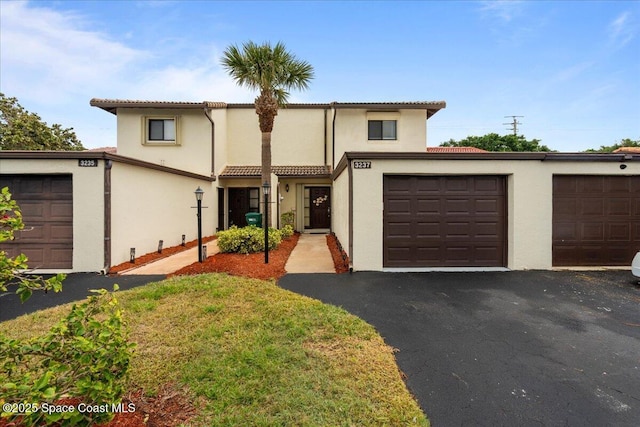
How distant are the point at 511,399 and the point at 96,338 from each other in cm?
358

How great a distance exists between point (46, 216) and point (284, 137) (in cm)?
1064

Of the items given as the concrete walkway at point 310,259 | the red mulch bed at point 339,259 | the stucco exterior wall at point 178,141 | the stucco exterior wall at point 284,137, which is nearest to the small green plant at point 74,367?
the concrete walkway at point 310,259

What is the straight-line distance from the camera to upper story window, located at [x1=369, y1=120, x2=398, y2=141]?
45.4 ft

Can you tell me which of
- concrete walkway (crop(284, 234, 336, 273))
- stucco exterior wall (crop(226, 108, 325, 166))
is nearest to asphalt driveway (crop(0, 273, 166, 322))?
concrete walkway (crop(284, 234, 336, 273))

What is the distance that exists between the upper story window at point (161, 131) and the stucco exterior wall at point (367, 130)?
313 inches

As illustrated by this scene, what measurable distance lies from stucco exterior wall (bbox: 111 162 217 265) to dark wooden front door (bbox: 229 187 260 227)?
292 centimetres

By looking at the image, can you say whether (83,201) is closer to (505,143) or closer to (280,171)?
(280,171)

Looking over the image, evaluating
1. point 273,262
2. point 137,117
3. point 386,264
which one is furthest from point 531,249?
point 137,117

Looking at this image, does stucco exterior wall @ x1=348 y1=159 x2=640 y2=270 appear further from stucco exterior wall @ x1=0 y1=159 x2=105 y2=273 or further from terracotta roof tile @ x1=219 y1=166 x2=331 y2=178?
terracotta roof tile @ x1=219 y1=166 x2=331 y2=178

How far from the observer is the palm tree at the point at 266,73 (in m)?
9.48

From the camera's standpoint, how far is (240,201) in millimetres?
15117

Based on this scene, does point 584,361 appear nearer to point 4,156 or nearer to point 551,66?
point 4,156

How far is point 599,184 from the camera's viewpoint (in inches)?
293

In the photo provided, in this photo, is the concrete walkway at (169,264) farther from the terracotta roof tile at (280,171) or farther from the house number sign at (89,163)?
the terracotta roof tile at (280,171)
